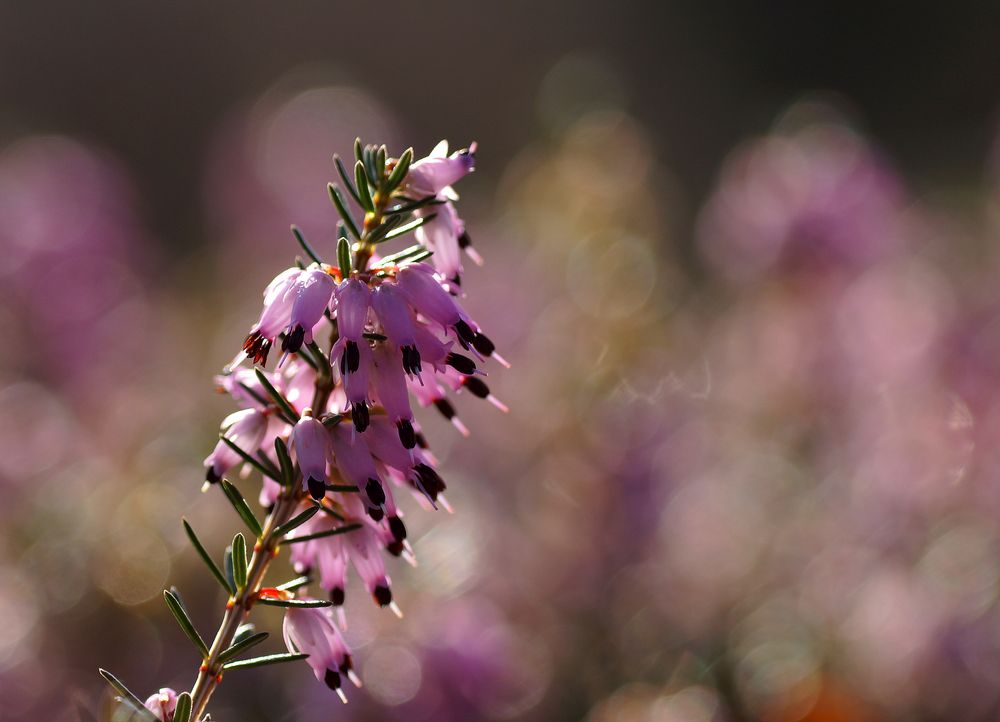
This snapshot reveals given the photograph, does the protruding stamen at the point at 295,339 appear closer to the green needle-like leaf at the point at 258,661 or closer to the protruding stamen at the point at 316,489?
the protruding stamen at the point at 316,489

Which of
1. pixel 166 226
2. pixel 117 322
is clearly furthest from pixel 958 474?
pixel 166 226

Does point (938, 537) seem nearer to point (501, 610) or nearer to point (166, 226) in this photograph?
point (501, 610)

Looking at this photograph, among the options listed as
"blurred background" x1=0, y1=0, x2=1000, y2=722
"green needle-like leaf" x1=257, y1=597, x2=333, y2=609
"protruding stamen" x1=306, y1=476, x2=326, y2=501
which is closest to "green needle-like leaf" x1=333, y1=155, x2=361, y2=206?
"protruding stamen" x1=306, y1=476, x2=326, y2=501

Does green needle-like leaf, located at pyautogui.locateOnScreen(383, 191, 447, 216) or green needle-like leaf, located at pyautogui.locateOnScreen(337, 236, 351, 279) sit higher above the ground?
green needle-like leaf, located at pyautogui.locateOnScreen(383, 191, 447, 216)

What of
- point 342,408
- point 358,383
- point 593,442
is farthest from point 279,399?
point 593,442

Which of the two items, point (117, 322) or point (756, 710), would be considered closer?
point (756, 710)

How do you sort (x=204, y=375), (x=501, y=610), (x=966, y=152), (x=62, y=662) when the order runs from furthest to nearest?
(x=966, y=152) → (x=204, y=375) → (x=501, y=610) → (x=62, y=662)

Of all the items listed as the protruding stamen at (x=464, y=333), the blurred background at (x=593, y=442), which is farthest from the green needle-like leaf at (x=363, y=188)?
the blurred background at (x=593, y=442)

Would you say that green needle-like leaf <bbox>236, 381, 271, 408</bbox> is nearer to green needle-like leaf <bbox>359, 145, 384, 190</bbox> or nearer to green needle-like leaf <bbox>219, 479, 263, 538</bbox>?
green needle-like leaf <bbox>219, 479, 263, 538</bbox>
